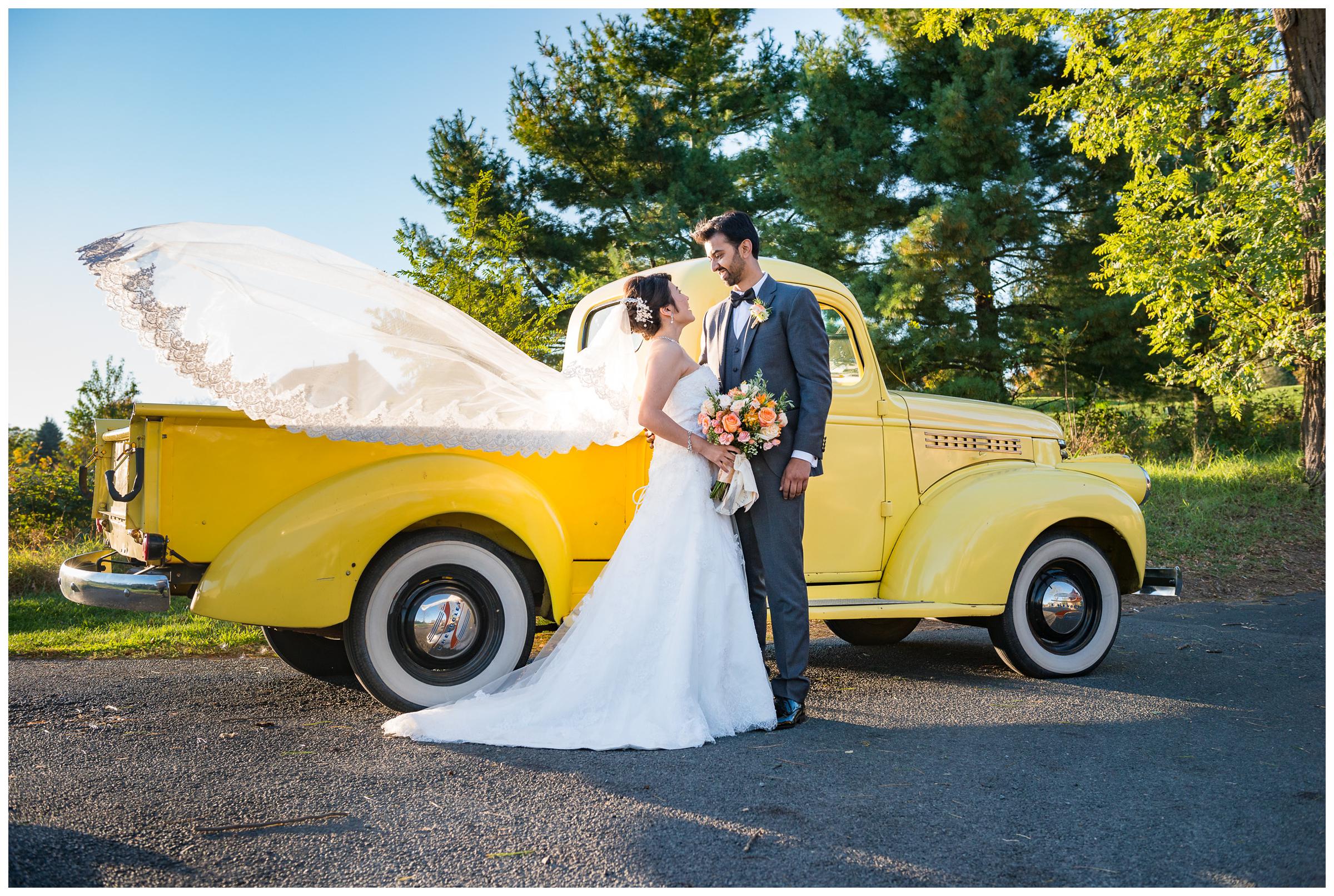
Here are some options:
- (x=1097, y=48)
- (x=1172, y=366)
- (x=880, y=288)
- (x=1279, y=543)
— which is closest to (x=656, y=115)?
(x=880, y=288)

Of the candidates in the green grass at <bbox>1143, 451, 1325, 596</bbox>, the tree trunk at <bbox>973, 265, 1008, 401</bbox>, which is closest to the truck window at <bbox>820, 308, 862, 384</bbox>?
the green grass at <bbox>1143, 451, 1325, 596</bbox>

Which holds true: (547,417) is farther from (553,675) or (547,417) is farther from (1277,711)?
(1277,711)

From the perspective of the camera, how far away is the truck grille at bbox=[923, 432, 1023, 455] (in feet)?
17.4

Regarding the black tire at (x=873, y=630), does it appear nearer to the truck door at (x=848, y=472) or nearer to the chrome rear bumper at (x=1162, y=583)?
the truck door at (x=848, y=472)

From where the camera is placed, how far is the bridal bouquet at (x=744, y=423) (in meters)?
3.97

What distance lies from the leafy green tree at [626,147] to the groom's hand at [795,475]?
41.8 feet

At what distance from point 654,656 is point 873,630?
2863mm

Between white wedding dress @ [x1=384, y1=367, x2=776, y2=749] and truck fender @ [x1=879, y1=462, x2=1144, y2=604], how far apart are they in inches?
48.4

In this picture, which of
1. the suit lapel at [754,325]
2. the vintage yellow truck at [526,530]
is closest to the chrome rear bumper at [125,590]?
the vintage yellow truck at [526,530]

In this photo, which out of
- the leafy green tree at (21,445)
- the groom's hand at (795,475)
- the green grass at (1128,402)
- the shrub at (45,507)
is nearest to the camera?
the groom's hand at (795,475)

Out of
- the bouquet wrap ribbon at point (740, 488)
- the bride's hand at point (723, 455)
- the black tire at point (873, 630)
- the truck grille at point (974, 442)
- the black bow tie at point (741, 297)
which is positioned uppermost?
the black bow tie at point (741, 297)

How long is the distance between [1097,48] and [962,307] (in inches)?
178

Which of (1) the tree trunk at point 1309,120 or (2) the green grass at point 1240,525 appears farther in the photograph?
(1) the tree trunk at point 1309,120

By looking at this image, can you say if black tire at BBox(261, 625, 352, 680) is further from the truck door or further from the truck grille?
the truck grille
